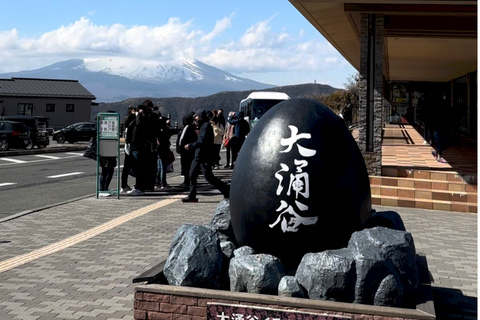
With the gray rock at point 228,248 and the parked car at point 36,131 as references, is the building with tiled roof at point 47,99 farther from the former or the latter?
the gray rock at point 228,248

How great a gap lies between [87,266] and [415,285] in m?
4.04

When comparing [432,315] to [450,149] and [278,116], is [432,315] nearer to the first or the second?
[278,116]

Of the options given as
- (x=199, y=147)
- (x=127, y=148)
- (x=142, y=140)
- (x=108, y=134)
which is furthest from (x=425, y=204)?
(x=108, y=134)

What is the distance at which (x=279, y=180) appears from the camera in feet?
18.7

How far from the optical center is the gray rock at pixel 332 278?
200 inches

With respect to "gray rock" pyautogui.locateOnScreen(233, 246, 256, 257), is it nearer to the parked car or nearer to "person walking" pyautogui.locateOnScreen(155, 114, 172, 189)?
"person walking" pyautogui.locateOnScreen(155, 114, 172, 189)

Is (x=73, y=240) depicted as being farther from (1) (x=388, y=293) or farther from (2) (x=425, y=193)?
Result: (2) (x=425, y=193)

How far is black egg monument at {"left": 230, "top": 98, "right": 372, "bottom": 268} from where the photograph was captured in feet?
18.5

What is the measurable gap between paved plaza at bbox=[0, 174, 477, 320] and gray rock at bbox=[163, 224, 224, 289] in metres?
0.71

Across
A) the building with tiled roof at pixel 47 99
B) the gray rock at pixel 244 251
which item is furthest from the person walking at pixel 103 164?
the building with tiled roof at pixel 47 99

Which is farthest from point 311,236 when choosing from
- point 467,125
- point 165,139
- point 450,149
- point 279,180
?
point 467,125

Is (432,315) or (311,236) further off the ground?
(311,236)

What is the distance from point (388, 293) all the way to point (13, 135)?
29154 millimetres

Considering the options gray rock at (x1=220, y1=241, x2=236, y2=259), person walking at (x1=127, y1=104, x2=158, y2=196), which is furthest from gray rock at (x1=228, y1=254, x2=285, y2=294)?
person walking at (x1=127, y1=104, x2=158, y2=196)
